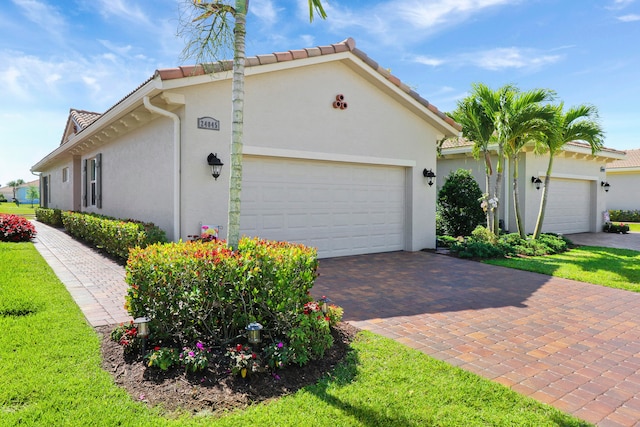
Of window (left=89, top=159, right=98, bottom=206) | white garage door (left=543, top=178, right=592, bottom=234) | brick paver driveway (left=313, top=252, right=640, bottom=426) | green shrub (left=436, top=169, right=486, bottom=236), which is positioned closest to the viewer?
brick paver driveway (left=313, top=252, right=640, bottom=426)

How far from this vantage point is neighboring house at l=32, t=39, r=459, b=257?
817 cm

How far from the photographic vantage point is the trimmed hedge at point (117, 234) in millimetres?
7774

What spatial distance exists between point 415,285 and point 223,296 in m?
4.47

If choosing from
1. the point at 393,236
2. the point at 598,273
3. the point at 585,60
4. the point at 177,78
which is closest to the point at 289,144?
the point at 177,78

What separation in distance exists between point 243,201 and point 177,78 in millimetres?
2746

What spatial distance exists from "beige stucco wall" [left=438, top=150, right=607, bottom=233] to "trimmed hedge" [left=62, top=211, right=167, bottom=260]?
39.5 ft

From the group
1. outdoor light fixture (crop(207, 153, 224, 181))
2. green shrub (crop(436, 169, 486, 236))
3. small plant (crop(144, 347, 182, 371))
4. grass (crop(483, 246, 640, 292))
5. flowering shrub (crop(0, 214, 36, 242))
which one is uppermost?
outdoor light fixture (crop(207, 153, 224, 181))

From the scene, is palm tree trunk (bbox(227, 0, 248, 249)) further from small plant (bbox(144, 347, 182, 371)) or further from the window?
the window

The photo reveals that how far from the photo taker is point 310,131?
9602 millimetres

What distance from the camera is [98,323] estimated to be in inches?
186

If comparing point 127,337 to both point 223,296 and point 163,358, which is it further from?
point 223,296

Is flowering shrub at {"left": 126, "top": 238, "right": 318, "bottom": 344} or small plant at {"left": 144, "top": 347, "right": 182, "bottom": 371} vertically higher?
flowering shrub at {"left": 126, "top": 238, "right": 318, "bottom": 344}

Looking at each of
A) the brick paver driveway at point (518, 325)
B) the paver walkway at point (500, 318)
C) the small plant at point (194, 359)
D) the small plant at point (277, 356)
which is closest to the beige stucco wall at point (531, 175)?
the paver walkway at point (500, 318)

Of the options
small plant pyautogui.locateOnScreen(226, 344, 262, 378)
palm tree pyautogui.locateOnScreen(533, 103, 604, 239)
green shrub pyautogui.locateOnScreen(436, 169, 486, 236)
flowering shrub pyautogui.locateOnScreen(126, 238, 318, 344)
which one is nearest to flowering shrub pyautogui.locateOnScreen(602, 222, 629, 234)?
palm tree pyautogui.locateOnScreen(533, 103, 604, 239)
